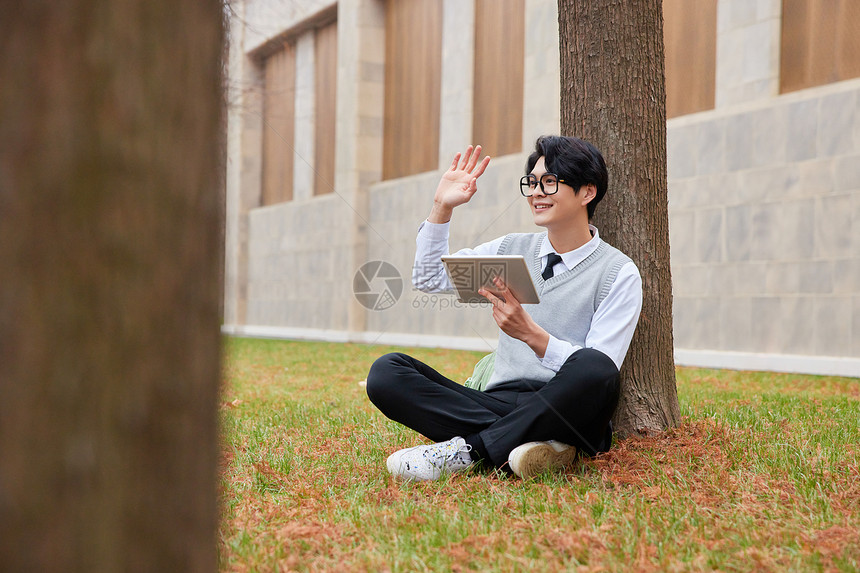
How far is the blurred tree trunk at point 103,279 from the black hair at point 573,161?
253 cm

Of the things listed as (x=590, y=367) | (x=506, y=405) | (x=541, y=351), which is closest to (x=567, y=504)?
(x=590, y=367)

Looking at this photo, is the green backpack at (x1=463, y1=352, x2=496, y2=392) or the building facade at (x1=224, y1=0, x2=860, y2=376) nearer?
the green backpack at (x1=463, y1=352, x2=496, y2=392)

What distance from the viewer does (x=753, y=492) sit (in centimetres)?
298

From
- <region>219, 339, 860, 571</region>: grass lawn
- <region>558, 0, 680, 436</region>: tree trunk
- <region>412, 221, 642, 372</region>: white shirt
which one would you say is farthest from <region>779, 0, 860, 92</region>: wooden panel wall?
<region>412, 221, 642, 372</region>: white shirt

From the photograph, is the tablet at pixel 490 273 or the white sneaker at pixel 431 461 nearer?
the tablet at pixel 490 273

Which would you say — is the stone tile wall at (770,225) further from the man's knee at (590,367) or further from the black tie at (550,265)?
the man's knee at (590,367)

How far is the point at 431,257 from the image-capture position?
12.2 ft

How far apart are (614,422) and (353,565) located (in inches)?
85.9

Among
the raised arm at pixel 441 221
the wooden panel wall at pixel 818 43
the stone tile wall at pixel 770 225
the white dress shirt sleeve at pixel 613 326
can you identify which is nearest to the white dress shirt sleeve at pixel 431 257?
the raised arm at pixel 441 221

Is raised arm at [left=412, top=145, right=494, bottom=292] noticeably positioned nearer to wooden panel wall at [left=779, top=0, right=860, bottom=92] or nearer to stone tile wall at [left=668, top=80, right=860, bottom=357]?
stone tile wall at [left=668, top=80, right=860, bottom=357]

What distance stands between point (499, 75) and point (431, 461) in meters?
11.9

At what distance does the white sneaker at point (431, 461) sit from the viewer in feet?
10.8

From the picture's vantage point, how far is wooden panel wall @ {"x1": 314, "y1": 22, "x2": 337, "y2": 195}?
1925 cm

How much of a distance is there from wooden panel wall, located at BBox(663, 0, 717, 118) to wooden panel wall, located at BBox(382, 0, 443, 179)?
224 inches
